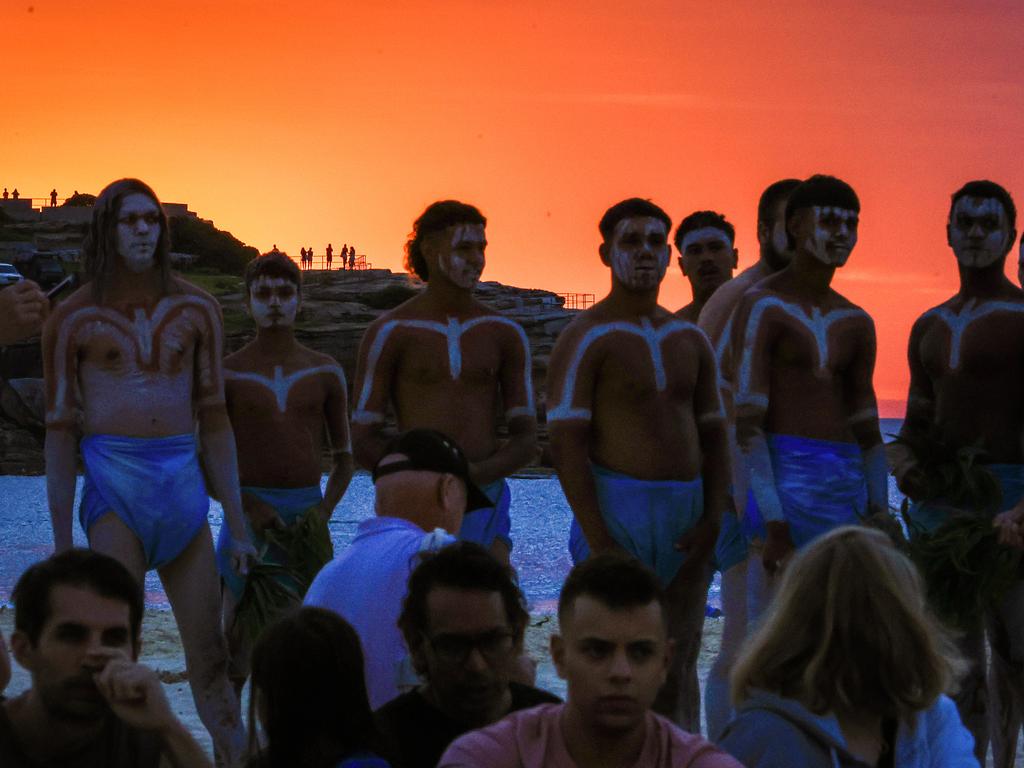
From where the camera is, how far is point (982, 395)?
9344mm

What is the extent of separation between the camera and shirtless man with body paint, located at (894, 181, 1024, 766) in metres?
9.33

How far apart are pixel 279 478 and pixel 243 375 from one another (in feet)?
1.83

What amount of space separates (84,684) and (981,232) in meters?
5.41

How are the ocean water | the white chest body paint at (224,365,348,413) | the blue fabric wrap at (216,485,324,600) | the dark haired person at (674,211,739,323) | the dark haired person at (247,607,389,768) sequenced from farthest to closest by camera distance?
the ocean water, the dark haired person at (674,211,739,323), the white chest body paint at (224,365,348,413), the blue fabric wrap at (216,485,324,600), the dark haired person at (247,607,389,768)

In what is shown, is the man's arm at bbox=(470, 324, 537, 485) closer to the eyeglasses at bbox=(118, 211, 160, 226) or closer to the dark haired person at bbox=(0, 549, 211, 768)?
the eyeglasses at bbox=(118, 211, 160, 226)

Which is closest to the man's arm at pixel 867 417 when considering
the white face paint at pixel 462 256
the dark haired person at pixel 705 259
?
the white face paint at pixel 462 256

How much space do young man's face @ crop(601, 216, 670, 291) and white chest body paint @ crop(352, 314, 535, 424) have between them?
67 cm

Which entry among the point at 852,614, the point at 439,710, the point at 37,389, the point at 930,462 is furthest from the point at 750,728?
the point at 37,389

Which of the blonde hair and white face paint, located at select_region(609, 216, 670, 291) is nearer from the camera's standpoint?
the blonde hair

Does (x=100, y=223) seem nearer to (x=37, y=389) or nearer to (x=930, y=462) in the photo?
(x=930, y=462)

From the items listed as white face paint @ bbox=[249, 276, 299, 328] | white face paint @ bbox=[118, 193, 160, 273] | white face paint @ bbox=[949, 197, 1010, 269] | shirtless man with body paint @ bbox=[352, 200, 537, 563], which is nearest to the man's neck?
shirtless man with body paint @ bbox=[352, 200, 537, 563]

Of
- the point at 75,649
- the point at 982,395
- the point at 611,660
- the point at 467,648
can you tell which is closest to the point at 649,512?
the point at 982,395

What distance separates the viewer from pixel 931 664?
500cm

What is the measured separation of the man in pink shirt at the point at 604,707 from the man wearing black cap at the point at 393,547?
1.13 m
